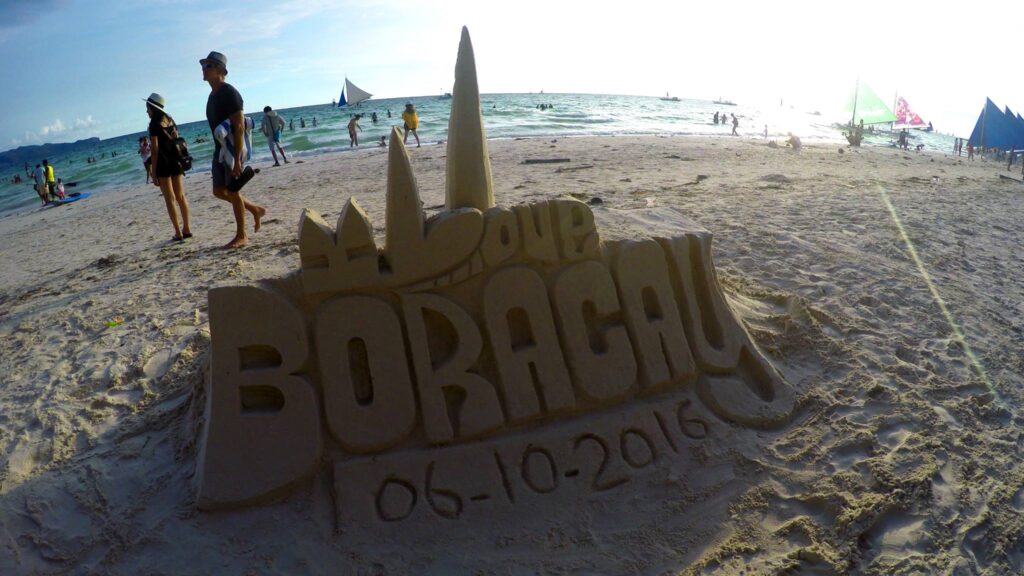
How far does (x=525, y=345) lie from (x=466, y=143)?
41.8 inches

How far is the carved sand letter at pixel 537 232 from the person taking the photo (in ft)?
9.11

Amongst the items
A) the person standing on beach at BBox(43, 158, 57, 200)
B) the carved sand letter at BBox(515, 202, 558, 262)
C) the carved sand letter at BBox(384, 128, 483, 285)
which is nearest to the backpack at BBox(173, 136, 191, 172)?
the carved sand letter at BBox(384, 128, 483, 285)

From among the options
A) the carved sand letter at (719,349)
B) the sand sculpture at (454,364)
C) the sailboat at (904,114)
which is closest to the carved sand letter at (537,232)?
the sand sculpture at (454,364)

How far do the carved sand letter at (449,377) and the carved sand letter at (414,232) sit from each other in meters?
0.14

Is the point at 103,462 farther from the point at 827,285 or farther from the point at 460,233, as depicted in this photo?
the point at 827,285

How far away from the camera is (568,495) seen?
253 centimetres

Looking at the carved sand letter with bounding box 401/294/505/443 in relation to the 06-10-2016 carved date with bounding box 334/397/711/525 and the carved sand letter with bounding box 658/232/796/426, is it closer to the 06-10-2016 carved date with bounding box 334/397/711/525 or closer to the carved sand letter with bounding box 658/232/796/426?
the 06-10-2016 carved date with bounding box 334/397/711/525

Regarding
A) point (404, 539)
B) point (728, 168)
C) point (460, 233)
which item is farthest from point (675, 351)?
point (728, 168)

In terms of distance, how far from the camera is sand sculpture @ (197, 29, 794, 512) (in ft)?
8.15

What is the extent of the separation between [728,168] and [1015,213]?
4.33m

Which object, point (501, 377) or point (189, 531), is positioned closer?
point (189, 531)

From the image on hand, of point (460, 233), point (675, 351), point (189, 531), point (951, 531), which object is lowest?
point (951, 531)

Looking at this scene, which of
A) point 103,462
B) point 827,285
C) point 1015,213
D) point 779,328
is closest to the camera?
point 103,462

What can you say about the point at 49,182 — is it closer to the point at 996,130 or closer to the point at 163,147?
the point at 163,147
